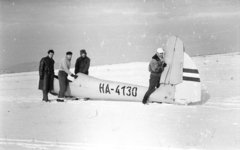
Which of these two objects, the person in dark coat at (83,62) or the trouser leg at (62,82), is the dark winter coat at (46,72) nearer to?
the trouser leg at (62,82)

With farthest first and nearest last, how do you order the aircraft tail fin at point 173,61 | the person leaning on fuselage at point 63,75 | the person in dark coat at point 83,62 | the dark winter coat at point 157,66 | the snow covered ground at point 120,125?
1. the person in dark coat at point 83,62
2. the person leaning on fuselage at point 63,75
3. the dark winter coat at point 157,66
4. the aircraft tail fin at point 173,61
5. the snow covered ground at point 120,125

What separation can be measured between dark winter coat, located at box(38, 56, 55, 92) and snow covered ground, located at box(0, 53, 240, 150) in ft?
2.81

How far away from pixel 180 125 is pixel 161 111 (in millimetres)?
1766

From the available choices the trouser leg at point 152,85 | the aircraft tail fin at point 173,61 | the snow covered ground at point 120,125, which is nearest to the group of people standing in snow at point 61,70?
the snow covered ground at point 120,125

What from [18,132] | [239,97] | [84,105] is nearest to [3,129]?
[18,132]

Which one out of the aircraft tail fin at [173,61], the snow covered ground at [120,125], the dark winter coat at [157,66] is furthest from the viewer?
the dark winter coat at [157,66]

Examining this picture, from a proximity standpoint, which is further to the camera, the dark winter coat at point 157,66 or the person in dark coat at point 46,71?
the person in dark coat at point 46,71

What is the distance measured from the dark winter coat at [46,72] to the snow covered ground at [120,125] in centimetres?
86

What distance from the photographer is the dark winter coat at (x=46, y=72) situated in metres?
12.5

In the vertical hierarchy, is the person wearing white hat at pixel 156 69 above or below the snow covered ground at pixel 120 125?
above

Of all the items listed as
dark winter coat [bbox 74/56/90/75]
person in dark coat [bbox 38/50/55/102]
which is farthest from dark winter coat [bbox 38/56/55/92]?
dark winter coat [bbox 74/56/90/75]

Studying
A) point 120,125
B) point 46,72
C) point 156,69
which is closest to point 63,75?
point 46,72

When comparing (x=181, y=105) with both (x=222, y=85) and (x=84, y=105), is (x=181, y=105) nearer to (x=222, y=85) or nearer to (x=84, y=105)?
(x=84, y=105)

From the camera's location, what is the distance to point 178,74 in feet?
33.8
